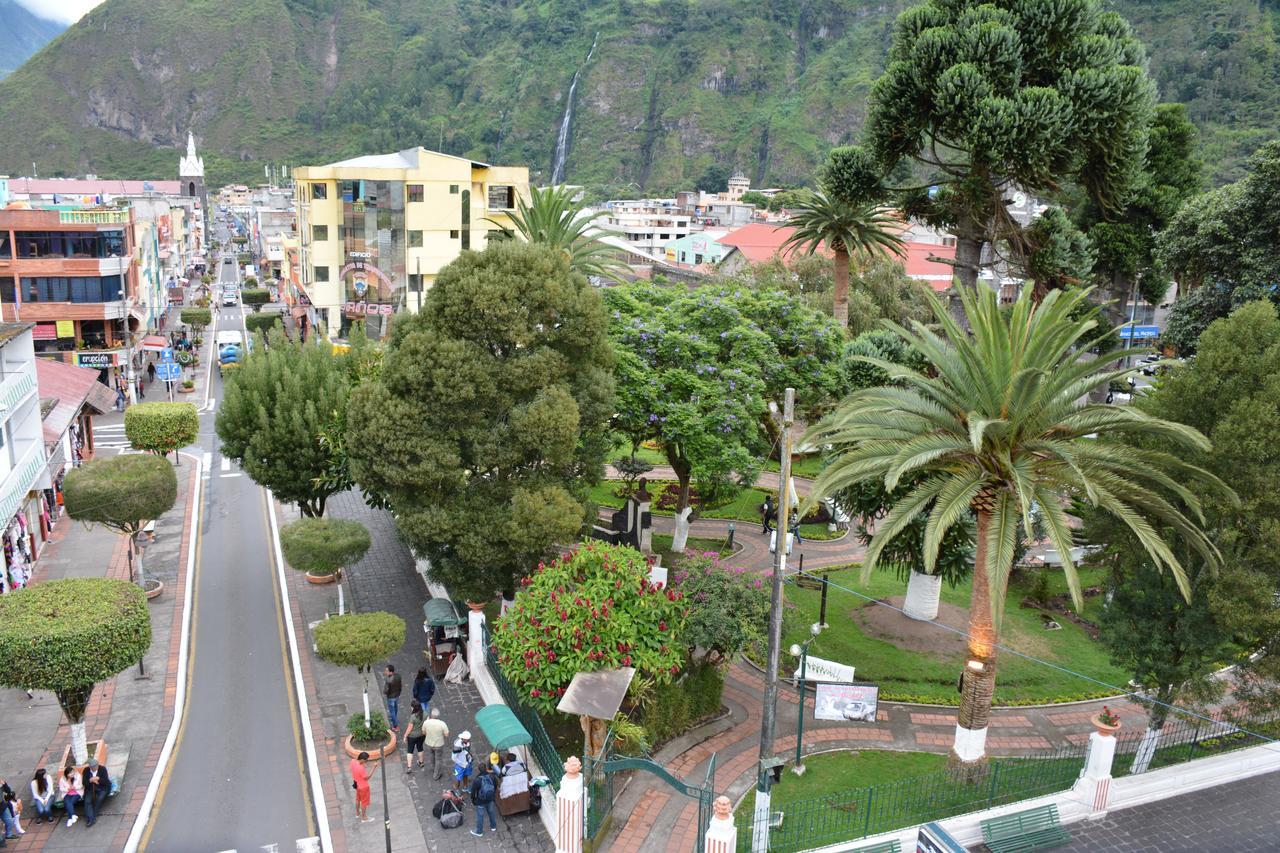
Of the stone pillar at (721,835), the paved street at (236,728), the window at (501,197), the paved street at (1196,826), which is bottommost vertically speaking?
the paved street at (236,728)

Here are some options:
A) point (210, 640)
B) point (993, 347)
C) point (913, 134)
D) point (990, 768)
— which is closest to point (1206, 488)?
point (993, 347)

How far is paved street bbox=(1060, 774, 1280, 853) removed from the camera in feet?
55.5

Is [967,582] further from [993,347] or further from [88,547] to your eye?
[88,547]

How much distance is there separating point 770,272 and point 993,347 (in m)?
36.5

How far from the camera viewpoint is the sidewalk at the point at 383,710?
57.8 ft

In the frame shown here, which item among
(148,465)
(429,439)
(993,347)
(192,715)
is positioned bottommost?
(192,715)

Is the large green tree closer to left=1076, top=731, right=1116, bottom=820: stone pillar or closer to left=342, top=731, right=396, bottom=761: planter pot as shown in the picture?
left=342, top=731, right=396, bottom=761: planter pot

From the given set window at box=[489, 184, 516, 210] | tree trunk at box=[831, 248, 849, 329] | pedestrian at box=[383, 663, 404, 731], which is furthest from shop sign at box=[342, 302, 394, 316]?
pedestrian at box=[383, 663, 404, 731]

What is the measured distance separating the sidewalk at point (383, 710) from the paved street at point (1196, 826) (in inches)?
399

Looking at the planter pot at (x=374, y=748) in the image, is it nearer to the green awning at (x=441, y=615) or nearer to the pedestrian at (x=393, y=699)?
the pedestrian at (x=393, y=699)

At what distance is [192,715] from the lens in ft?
71.6

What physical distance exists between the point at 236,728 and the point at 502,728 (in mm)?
7046

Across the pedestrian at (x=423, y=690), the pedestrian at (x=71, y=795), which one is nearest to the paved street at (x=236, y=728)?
the pedestrian at (x=71, y=795)

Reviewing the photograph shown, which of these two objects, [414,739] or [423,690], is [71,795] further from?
[423,690]
